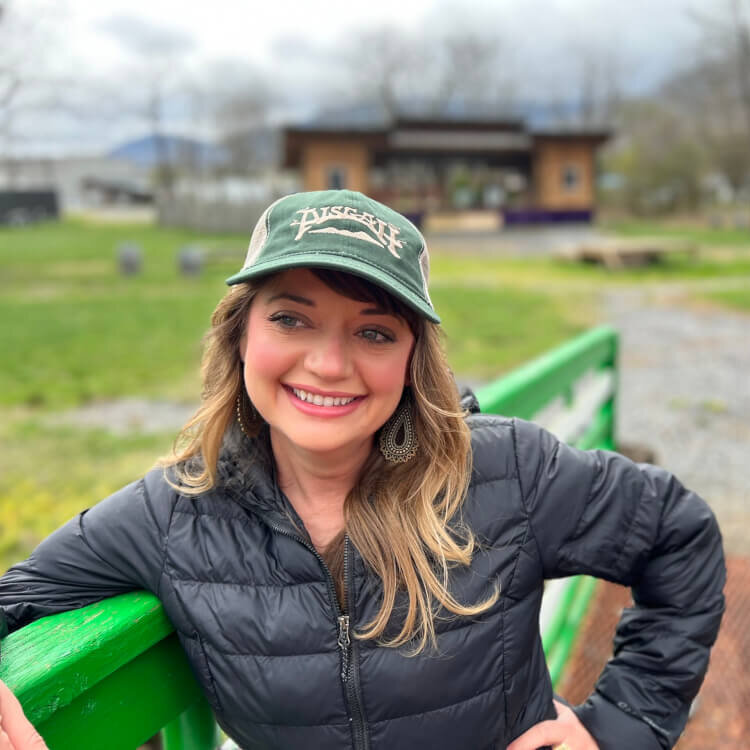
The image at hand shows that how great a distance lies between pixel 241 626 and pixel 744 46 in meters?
35.5

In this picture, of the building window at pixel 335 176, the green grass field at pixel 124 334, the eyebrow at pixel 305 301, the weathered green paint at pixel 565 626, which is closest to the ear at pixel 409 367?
the eyebrow at pixel 305 301

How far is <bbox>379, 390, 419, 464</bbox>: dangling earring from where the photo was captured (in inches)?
58.9

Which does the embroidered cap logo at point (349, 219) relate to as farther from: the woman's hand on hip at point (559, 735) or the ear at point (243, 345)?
→ the woman's hand on hip at point (559, 735)

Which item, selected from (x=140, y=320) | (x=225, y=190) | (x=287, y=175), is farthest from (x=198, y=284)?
(x=287, y=175)

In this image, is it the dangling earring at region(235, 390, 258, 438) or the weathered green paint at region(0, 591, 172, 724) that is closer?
the weathered green paint at region(0, 591, 172, 724)

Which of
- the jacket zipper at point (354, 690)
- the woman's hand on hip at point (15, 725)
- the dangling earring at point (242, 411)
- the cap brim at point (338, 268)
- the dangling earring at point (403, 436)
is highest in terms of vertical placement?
the cap brim at point (338, 268)

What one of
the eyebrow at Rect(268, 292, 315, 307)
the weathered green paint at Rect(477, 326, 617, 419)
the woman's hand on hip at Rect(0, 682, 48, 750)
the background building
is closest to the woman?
the eyebrow at Rect(268, 292, 315, 307)

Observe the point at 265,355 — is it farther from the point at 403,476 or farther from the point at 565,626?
the point at 565,626

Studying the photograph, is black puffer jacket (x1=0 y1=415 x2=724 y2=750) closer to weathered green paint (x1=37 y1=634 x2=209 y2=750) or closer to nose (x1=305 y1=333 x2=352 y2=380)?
weathered green paint (x1=37 y1=634 x2=209 y2=750)

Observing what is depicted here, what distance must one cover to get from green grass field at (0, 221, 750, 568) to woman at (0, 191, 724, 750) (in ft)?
8.64

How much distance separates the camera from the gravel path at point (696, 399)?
4918 millimetres

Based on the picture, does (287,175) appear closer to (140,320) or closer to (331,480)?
(140,320)

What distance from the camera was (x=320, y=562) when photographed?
1.32 m

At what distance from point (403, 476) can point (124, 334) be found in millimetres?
9220
